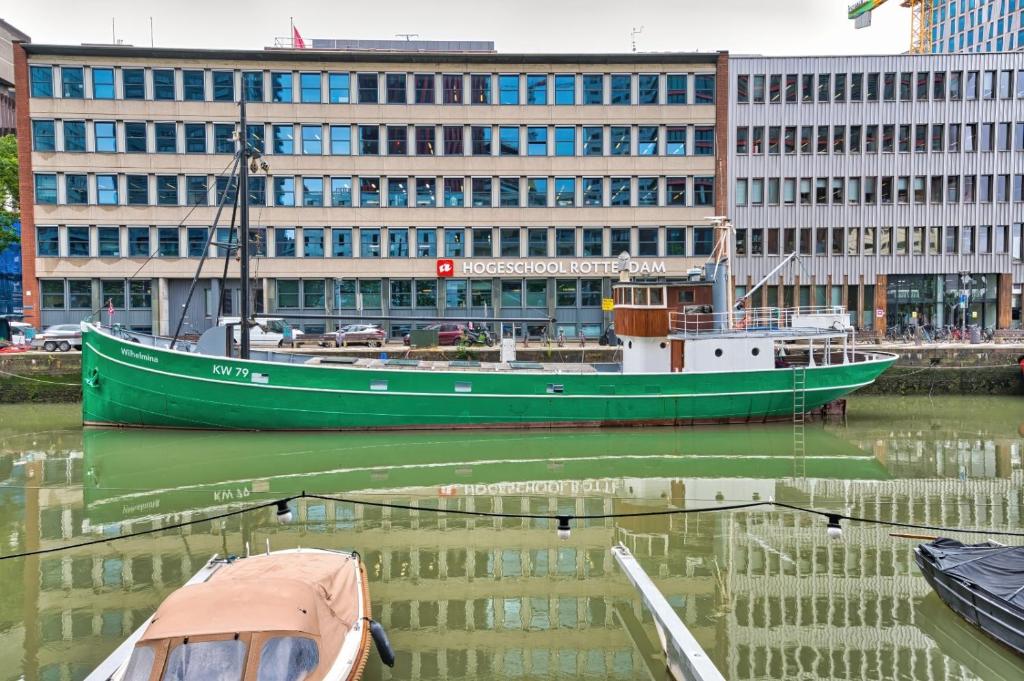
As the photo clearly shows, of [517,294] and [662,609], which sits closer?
[662,609]

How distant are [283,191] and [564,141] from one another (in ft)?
51.3

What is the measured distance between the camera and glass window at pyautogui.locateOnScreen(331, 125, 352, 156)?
156 ft

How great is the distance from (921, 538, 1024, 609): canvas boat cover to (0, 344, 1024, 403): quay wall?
24.5 m

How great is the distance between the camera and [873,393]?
121 feet

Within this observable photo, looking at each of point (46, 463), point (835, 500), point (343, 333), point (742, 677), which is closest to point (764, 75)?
point (343, 333)

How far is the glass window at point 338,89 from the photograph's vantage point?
47312 mm

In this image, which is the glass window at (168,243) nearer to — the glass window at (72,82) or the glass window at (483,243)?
the glass window at (72,82)

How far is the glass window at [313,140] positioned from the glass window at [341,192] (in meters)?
1.79

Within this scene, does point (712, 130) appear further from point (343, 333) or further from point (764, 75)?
point (343, 333)

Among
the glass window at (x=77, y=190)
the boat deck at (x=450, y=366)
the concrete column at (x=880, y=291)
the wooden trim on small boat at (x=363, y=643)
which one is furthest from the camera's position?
the concrete column at (x=880, y=291)

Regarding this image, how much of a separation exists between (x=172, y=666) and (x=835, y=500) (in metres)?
15.0

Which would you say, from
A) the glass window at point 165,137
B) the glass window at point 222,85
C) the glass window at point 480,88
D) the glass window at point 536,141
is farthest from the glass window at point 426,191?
the glass window at point 165,137

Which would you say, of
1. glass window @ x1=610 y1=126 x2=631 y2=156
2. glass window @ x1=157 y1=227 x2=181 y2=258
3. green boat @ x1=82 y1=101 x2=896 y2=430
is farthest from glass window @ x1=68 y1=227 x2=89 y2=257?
glass window @ x1=610 y1=126 x2=631 y2=156

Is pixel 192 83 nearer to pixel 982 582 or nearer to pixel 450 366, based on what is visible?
pixel 450 366
